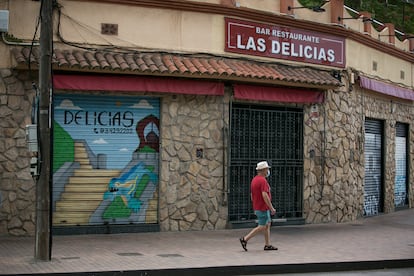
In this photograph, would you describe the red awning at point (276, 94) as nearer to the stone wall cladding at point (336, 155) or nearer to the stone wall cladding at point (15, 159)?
the stone wall cladding at point (336, 155)

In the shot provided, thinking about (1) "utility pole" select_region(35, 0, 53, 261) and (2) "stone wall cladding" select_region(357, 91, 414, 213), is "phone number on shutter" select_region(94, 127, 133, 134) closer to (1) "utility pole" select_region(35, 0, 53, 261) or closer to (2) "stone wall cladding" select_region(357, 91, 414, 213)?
(1) "utility pole" select_region(35, 0, 53, 261)

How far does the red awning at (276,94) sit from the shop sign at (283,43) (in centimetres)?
86

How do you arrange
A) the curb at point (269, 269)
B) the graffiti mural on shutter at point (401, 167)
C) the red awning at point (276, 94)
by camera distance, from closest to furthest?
the curb at point (269, 269) → the red awning at point (276, 94) → the graffiti mural on shutter at point (401, 167)

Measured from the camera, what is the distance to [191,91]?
608 inches

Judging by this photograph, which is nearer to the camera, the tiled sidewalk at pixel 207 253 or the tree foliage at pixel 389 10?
the tiled sidewalk at pixel 207 253

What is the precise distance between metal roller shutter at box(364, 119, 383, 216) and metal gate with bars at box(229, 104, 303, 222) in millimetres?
4043

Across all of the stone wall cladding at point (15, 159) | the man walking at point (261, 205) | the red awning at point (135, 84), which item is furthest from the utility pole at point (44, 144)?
the man walking at point (261, 205)

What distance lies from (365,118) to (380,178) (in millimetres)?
2372

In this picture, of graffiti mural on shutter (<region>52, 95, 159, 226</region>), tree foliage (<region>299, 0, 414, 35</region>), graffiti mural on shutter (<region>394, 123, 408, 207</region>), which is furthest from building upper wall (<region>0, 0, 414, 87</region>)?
tree foliage (<region>299, 0, 414, 35</region>)

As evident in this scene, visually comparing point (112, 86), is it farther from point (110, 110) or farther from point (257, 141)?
point (257, 141)

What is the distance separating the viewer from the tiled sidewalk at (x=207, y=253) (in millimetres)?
10648

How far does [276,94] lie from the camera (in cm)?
1683

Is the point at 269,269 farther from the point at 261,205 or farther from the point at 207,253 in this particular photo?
the point at 261,205

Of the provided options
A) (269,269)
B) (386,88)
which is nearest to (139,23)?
(269,269)
